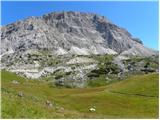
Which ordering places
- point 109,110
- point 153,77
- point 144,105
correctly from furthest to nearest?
point 153,77, point 144,105, point 109,110

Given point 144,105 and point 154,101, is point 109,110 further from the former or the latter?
point 154,101

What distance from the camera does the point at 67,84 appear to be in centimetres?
17750

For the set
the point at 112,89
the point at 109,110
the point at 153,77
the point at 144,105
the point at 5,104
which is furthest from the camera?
the point at 153,77

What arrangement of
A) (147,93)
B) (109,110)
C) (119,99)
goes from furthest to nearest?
(147,93), (119,99), (109,110)

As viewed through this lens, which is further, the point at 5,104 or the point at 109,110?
the point at 109,110

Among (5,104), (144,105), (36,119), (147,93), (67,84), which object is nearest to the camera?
(36,119)

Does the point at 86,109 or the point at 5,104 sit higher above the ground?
the point at 5,104

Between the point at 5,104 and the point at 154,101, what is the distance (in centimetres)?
6783

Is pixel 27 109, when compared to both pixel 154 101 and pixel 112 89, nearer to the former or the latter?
pixel 154 101

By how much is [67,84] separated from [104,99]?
88.7m

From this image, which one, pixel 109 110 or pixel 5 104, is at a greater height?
pixel 5 104

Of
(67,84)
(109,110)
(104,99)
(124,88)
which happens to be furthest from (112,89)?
(67,84)

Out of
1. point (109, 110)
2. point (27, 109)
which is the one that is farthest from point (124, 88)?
point (27, 109)

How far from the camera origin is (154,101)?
91125mm
